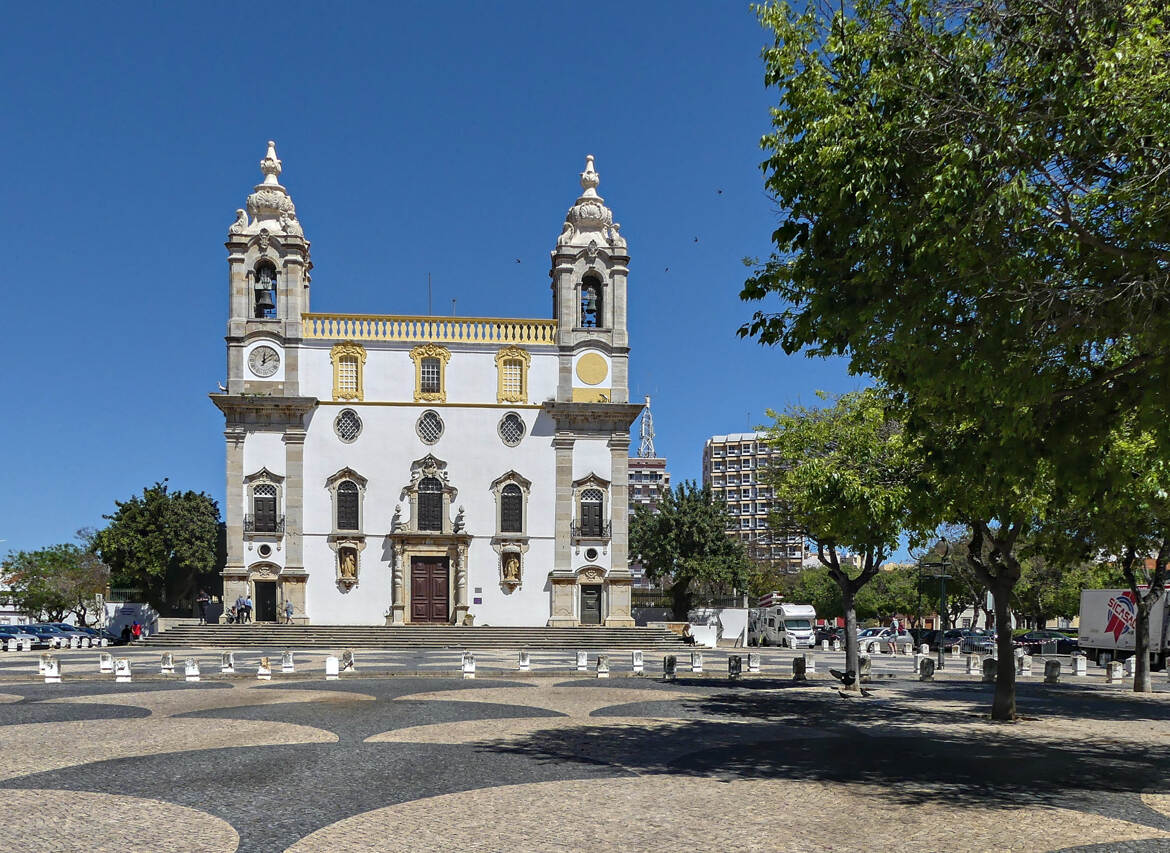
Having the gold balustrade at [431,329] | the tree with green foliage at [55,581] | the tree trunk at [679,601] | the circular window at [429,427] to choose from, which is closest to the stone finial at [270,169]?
the gold balustrade at [431,329]

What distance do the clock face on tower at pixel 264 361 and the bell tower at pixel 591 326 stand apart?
42.2ft

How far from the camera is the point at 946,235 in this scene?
977 cm

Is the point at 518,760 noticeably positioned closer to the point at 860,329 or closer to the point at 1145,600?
the point at 860,329

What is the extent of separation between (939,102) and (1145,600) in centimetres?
1898

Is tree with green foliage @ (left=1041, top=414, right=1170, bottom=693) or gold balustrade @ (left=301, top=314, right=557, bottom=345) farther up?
gold balustrade @ (left=301, top=314, right=557, bottom=345)

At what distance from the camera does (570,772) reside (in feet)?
40.8

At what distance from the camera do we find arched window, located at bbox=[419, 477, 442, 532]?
152ft

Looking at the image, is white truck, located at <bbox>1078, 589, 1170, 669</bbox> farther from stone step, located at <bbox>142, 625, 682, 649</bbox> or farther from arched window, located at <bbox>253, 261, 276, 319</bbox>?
arched window, located at <bbox>253, 261, 276, 319</bbox>

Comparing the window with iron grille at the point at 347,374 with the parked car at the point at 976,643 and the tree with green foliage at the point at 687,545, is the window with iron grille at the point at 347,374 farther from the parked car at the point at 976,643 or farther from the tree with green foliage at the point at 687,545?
the parked car at the point at 976,643

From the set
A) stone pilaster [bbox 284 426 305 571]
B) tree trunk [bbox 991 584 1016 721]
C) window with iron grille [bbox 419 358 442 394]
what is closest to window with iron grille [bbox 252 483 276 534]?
stone pilaster [bbox 284 426 305 571]

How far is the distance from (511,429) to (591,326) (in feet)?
20.5

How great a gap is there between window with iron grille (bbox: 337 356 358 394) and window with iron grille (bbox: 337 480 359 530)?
14.0ft

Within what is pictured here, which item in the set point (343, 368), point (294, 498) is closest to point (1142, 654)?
point (294, 498)

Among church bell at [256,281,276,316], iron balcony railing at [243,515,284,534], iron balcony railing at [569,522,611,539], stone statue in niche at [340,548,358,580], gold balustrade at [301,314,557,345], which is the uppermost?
church bell at [256,281,276,316]
